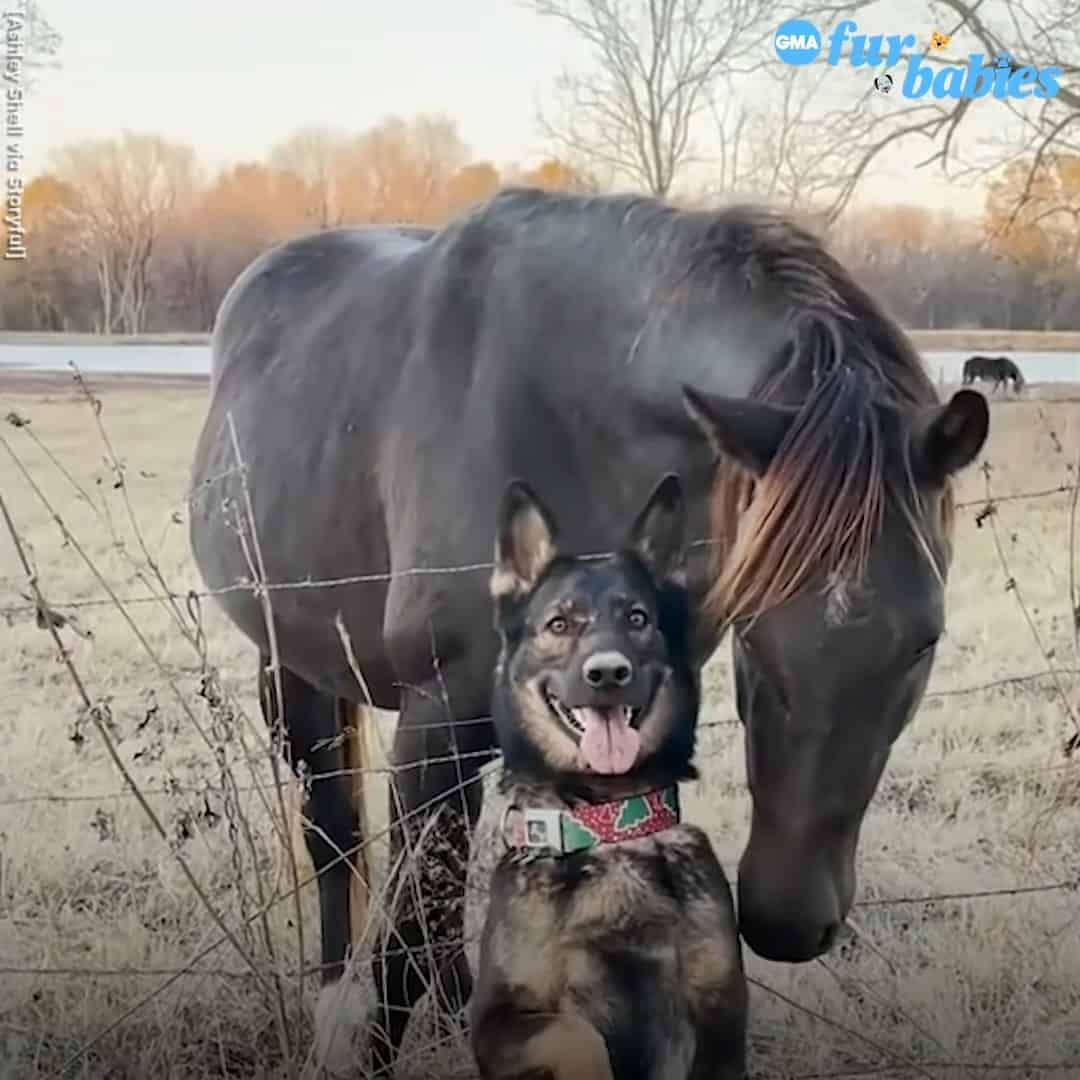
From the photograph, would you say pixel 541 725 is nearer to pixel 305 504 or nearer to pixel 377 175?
pixel 305 504

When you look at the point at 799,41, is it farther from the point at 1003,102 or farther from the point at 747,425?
the point at 747,425

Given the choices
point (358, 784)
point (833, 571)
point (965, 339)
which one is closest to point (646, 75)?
point (965, 339)

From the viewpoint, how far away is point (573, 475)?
8.91ft

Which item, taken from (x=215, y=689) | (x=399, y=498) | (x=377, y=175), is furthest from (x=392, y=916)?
(x=377, y=175)

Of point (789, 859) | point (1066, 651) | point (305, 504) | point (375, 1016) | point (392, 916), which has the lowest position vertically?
point (375, 1016)

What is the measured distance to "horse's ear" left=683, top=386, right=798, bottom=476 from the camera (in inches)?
95.7

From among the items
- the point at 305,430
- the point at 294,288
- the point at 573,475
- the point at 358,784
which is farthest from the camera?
the point at 358,784

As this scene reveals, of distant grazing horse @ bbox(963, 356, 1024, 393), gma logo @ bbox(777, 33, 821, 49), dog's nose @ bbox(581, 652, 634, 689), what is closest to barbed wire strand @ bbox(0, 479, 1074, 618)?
distant grazing horse @ bbox(963, 356, 1024, 393)

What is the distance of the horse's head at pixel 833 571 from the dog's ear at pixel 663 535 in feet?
0.25

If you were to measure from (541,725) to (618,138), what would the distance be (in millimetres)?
1229

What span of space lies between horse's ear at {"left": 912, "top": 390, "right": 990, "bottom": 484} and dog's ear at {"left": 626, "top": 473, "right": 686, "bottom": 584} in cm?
39

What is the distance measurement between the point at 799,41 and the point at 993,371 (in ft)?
2.45

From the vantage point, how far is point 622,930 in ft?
8.27

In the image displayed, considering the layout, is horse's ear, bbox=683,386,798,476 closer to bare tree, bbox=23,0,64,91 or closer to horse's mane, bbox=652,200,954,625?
horse's mane, bbox=652,200,954,625
